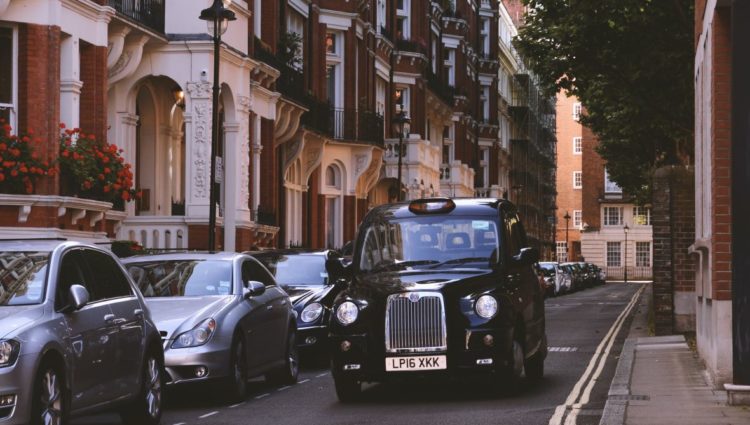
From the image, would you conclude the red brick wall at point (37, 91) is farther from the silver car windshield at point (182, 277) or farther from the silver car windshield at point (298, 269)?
the silver car windshield at point (182, 277)

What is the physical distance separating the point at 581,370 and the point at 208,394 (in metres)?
5.55

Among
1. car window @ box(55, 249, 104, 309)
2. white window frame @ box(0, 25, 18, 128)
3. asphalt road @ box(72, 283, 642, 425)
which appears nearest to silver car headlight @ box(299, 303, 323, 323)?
asphalt road @ box(72, 283, 642, 425)

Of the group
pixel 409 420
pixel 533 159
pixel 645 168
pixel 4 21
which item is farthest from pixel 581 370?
pixel 533 159

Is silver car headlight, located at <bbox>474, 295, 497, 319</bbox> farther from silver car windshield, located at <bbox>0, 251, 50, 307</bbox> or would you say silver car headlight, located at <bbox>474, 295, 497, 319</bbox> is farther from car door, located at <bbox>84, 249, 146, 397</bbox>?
silver car windshield, located at <bbox>0, 251, 50, 307</bbox>

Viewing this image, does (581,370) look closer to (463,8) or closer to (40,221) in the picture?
(40,221)

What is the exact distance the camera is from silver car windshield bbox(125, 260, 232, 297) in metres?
16.3

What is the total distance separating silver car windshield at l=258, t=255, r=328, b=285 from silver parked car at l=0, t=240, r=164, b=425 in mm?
8113

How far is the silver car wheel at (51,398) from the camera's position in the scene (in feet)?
35.0

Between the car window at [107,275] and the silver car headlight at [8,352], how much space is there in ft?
6.99

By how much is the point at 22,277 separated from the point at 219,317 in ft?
13.3

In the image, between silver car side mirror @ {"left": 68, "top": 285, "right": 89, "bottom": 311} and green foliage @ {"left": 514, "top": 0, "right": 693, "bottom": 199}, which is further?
green foliage @ {"left": 514, "top": 0, "right": 693, "bottom": 199}

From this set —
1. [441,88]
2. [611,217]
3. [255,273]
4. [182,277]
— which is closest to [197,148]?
[255,273]

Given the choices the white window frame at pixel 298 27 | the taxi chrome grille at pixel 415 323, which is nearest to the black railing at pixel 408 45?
the white window frame at pixel 298 27

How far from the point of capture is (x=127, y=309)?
1276 cm
